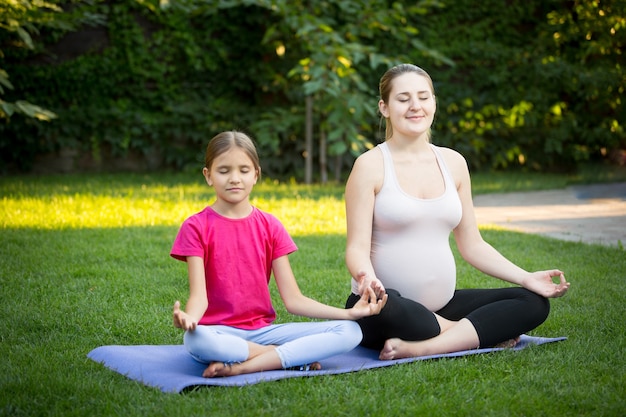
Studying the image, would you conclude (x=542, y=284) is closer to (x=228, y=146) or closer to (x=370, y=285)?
(x=370, y=285)

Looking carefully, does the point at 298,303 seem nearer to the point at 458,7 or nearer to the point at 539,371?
the point at 539,371

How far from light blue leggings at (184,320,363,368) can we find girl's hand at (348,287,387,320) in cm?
9

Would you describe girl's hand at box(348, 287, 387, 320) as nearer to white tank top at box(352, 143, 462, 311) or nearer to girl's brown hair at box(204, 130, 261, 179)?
white tank top at box(352, 143, 462, 311)

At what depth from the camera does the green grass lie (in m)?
2.42

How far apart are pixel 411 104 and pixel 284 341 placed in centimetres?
105

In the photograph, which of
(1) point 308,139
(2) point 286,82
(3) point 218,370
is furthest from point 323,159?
(3) point 218,370

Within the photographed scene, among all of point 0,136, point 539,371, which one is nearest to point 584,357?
point 539,371

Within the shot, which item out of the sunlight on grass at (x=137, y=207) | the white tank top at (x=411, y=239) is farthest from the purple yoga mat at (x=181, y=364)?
the sunlight on grass at (x=137, y=207)

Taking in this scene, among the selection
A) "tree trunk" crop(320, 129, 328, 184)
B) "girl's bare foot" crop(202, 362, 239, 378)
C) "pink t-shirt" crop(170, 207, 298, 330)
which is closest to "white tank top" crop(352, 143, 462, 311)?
"pink t-shirt" crop(170, 207, 298, 330)

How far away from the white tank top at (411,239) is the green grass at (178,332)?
0.36m

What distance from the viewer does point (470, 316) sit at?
3.09 m

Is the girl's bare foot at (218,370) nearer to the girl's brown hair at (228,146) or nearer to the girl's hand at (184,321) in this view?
the girl's hand at (184,321)

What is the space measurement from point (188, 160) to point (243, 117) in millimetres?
899

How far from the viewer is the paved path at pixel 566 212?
5.96 meters
